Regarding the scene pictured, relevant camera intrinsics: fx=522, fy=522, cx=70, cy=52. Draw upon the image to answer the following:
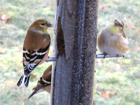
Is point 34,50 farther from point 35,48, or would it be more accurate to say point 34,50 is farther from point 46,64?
point 46,64

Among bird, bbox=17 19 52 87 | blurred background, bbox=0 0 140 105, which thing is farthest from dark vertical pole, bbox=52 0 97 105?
blurred background, bbox=0 0 140 105

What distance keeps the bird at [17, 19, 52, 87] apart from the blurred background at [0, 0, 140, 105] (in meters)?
1.37

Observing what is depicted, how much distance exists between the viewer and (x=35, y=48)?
2979mm

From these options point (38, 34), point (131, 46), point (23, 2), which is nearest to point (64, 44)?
point (38, 34)

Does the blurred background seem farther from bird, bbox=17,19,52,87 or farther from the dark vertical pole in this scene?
the dark vertical pole

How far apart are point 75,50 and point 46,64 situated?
8.07 ft

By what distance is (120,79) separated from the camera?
521 cm

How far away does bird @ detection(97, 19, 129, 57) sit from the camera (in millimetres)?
2877

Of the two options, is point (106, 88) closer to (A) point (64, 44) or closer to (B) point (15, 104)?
(B) point (15, 104)

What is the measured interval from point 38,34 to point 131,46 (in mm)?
2915

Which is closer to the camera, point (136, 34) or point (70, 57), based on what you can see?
point (70, 57)

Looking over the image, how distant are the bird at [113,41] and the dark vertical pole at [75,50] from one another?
0.23m

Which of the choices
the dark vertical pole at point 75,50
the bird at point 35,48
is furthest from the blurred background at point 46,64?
the dark vertical pole at point 75,50

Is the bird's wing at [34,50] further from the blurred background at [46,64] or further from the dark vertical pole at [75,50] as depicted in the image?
the blurred background at [46,64]
